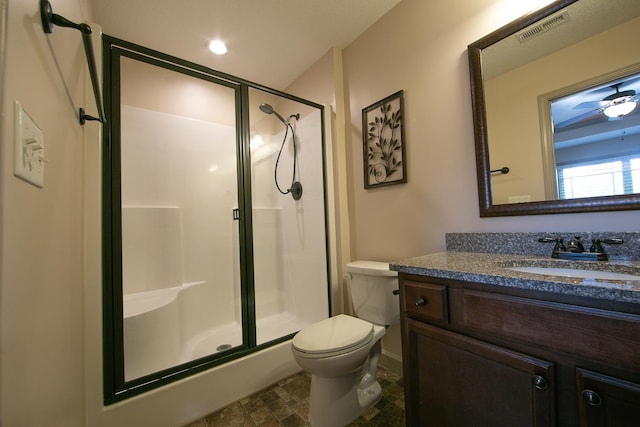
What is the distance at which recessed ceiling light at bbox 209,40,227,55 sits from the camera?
194 cm

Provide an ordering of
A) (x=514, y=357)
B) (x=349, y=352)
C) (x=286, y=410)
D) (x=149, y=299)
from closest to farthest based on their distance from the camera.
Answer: (x=514, y=357)
(x=349, y=352)
(x=286, y=410)
(x=149, y=299)

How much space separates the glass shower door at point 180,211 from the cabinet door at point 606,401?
5.50 feet

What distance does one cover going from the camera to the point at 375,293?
59.2 inches

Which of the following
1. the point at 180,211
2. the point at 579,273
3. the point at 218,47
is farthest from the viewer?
the point at 180,211

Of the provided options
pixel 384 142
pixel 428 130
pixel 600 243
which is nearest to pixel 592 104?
pixel 600 243

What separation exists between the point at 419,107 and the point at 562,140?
28.6 inches

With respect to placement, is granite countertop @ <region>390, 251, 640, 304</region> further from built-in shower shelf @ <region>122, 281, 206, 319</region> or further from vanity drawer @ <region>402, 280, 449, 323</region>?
built-in shower shelf @ <region>122, 281, 206, 319</region>

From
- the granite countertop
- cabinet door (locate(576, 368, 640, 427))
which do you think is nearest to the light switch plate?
the granite countertop

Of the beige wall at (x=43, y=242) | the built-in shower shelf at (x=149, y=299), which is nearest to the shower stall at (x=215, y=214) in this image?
the built-in shower shelf at (x=149, y=299)

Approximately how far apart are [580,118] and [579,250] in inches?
21.5

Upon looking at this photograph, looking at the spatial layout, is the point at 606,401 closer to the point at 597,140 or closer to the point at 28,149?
the point at 597,140

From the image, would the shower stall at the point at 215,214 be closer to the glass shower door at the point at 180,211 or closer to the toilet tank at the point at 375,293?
the glass shower door at the point at 180,211

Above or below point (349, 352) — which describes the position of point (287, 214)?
above

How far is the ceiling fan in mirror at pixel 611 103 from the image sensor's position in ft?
3.05
